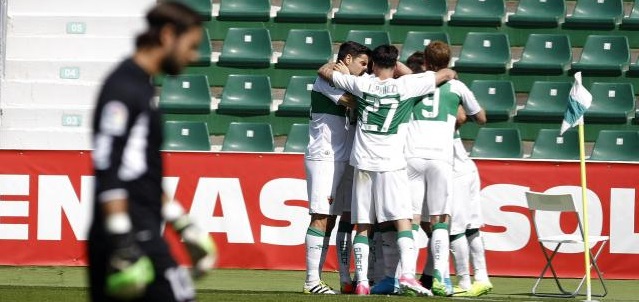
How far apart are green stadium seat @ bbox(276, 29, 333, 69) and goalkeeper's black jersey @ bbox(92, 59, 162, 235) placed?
1217 centimetres

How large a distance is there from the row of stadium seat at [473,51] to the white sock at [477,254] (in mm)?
5815

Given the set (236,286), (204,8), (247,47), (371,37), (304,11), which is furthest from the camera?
(204,8)

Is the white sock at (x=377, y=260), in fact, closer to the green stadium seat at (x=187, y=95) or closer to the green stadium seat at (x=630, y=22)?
the green stadium seat at (x=187, y=95)

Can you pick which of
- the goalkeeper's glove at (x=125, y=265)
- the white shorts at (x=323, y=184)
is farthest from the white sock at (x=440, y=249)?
the goalkeeper's glove at (x=125, y=265)

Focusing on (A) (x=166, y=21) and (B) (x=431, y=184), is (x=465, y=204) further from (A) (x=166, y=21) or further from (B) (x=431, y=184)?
(A) (x=166, y=21)

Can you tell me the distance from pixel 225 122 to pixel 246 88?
1.72ft

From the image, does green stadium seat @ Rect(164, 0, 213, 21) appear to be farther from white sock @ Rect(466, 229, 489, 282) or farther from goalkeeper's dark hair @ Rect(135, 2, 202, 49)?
goalkeeper's dark hair @ Rect(135, 2, 202, 49)

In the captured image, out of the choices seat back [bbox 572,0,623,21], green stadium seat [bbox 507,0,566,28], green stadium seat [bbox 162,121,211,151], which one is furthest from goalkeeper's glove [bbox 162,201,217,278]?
seat back [bbox 572,0,623,21]

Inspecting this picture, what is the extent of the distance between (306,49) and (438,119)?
674 centimetres

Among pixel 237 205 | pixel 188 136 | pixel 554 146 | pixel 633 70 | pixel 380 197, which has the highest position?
pixel 633 70

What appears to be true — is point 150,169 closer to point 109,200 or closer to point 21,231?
point 109,200

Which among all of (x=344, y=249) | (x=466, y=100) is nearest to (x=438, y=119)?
(x=466, y=100)

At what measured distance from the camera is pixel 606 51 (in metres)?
17.0

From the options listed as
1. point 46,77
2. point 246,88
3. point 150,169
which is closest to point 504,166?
point 246,88
